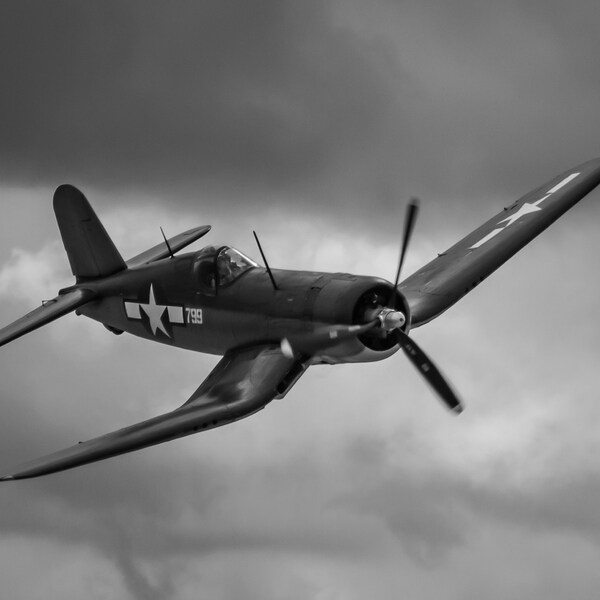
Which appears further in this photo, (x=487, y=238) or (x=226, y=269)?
(x=487, y=238)

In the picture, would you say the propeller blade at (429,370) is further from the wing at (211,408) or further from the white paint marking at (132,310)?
the white paint marking at (132,310)

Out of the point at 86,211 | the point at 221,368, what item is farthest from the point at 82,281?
the point at 221,368

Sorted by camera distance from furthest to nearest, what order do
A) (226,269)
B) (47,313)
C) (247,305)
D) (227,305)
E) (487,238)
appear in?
1. (487,238)
2. (47,313)
3. (226,269)
4. (227,305)
5. (247,305)

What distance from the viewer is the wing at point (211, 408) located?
21591 millimetres

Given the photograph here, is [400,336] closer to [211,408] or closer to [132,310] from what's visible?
[211,408]

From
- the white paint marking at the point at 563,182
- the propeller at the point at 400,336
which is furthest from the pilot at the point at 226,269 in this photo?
the white paint marking at the point at 563,182

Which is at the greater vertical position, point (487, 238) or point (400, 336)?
point (487, 238)

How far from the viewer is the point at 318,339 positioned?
23281mm

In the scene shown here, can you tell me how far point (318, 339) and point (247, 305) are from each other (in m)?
1.94

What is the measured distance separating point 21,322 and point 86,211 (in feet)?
A: 10.2

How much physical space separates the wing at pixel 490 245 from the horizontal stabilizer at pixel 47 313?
22.5ft

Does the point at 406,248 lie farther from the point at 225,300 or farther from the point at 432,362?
the point at 225,300

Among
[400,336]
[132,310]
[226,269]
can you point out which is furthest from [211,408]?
[132,310]

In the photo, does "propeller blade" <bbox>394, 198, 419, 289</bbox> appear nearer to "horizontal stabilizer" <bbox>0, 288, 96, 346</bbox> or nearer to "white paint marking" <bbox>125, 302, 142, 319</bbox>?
"white paint marking" <bbox>125, 302, 142, 319</bbox>
